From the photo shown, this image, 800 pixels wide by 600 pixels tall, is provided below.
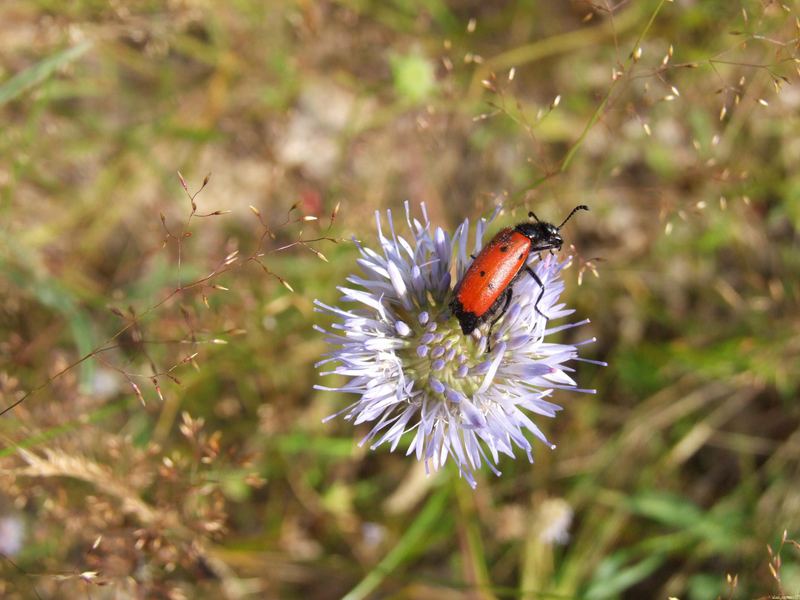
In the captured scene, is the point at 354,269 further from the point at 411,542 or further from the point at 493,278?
the point at 493,278

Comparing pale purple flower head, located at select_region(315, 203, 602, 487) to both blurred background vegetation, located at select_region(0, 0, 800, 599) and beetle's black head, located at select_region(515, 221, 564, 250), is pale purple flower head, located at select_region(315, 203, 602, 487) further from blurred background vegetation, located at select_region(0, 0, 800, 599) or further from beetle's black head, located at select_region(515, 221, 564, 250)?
blurred background vegetation, located at select_region(0, 0, 800, 599)

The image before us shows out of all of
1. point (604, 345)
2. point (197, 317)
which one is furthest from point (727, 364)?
point (197, 317)

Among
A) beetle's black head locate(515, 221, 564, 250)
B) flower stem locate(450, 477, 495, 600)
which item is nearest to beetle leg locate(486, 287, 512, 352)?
beetle's black head locate(515, 221, 564, 250)

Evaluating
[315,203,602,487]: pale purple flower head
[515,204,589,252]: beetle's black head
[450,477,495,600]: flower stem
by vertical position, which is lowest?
[450,477,495,600]: flower stem

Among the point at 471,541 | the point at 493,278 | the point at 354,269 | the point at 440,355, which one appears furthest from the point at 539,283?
the point at 471,541

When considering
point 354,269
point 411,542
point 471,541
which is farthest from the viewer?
point 354,269

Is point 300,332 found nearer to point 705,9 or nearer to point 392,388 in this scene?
point 392,388
